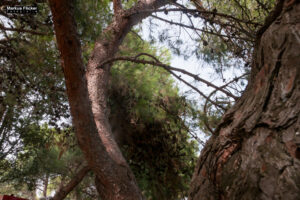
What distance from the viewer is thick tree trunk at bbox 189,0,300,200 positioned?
726 mm

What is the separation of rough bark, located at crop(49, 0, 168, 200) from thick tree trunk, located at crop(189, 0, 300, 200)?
1.13 m

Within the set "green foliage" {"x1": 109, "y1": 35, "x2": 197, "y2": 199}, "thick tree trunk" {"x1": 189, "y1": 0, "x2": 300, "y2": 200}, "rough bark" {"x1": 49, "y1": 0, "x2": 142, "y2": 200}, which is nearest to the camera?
"thick tree trunk" {"x1": 189, "y1": 0, "x2": 300, "y2": 200}

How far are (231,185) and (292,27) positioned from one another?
1.96 feet

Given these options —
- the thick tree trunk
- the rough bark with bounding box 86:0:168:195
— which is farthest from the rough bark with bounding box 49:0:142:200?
the thick tree trunk

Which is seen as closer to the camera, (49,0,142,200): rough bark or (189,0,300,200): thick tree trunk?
(189,0,300,200): thick tree trunk

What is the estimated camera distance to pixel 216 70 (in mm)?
2850

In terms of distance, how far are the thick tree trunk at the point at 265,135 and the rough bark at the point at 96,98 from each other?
3.72 feet

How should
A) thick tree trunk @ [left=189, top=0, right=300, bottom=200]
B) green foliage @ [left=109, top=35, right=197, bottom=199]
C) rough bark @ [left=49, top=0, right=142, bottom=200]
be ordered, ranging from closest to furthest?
thick tree trunk @ [left=189, top=0, right=300, bottom=200] < rough bark @ [left=49, top=0, right=142, bottom=200] < green foliage @ [left=109, top=35, right=197, bottom=199]

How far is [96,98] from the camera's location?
2.72 m

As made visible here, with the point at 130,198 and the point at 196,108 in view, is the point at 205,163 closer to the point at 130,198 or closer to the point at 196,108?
the point at 130,198

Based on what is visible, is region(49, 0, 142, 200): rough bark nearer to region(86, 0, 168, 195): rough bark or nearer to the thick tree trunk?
region(86, 0, 168, 195): rough bark

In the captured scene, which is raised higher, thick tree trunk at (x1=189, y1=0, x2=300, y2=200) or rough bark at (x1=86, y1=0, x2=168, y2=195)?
rough bark at (x1=86, y1=0, x2=168, y2=195)

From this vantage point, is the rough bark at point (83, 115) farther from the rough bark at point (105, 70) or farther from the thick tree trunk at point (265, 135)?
the thick tree trunk at point (265, 135)

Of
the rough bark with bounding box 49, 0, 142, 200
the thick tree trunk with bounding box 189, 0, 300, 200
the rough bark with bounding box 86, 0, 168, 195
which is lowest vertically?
the thick tree trunk with bounding box 189, 0, 300, 200
